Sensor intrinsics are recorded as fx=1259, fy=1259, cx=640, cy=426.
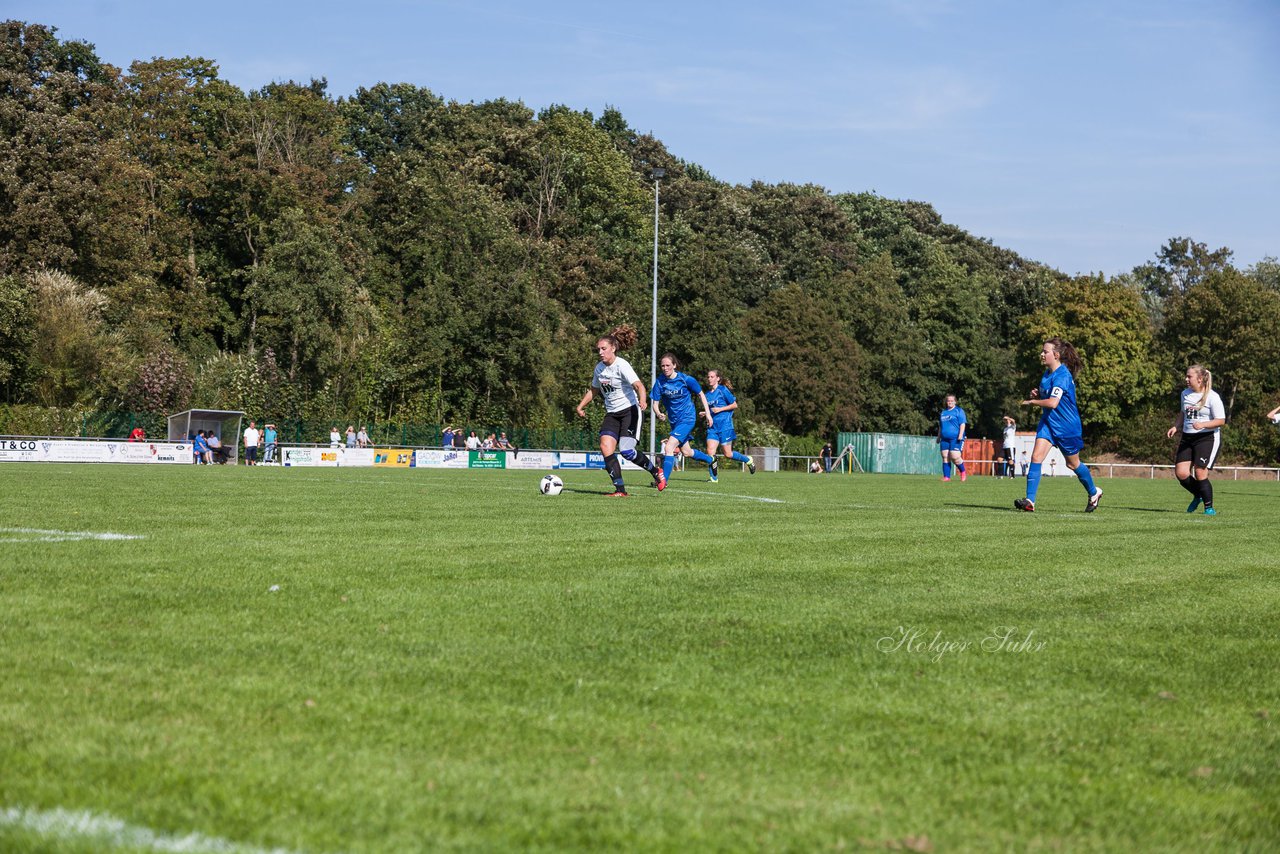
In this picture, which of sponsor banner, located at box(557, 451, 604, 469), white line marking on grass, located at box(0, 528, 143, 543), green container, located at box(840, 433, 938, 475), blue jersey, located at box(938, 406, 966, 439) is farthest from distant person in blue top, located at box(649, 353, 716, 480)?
green container, located at box(840, 433, 938, 475)

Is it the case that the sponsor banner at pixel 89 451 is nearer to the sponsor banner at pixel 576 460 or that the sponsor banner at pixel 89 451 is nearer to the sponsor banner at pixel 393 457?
the sponsor banner at pixel 393 457

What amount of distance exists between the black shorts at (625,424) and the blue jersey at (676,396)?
3.65m

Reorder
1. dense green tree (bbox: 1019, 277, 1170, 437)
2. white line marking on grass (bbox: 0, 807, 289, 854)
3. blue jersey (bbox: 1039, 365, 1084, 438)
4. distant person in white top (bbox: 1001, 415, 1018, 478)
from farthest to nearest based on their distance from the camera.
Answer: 1. dense green tree (bbox: 1019, 277, 1170, 437)
2. distant person in white top (bbox: 1001, 415, 1018, 478)
3. blue jersey (bbox: 1039, 365, 1084, 438)
4. white line marking on grass (bbox: 0, 807, 289, 854)

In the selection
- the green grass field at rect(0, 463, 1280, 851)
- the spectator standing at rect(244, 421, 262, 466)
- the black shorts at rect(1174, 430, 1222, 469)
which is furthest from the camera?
the spectator standing at rect(244, 421, 262, 466)

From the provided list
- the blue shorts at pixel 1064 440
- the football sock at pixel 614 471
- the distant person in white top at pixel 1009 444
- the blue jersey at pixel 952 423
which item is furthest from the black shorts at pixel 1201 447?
the distant person in white top at pixel 1009 444

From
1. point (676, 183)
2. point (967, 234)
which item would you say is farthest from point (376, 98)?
point (967, 234)

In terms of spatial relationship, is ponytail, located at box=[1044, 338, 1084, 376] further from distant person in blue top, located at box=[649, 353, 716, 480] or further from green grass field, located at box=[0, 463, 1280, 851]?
green grass field, located at box=[0, 463, 1280, 851]

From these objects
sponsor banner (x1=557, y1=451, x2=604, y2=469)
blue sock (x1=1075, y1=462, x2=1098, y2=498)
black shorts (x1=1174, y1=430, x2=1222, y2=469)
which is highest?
black shorts (x1=1174, y1=430, x2=1222, y2=469)

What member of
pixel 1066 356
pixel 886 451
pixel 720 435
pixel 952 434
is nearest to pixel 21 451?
pixel 720 435

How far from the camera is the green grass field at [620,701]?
2.83 metres

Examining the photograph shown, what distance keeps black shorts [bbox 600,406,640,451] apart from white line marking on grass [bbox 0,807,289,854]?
15.1 m

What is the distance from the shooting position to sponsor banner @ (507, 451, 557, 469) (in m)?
51.9

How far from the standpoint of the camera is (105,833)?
262 cm

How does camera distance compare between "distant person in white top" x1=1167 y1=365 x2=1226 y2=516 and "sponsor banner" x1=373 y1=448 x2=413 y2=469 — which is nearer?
"distant person in white top" x1=1167 y1=365 x2=1226 y2=516
